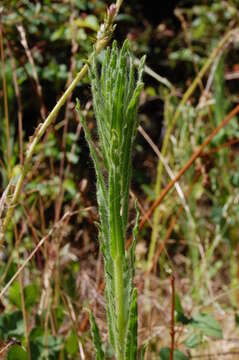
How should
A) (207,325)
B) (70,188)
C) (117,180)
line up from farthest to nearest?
(70,188) → (207,325) → (117,180)

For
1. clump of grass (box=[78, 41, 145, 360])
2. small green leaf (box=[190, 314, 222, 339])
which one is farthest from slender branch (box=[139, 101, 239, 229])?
clump of grass (box=[78, 41, 145, 360])

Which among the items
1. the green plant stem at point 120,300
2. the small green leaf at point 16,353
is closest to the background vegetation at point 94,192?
the small green leaf at point 16,353

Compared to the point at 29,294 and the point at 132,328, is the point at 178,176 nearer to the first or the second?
the point at 29,294

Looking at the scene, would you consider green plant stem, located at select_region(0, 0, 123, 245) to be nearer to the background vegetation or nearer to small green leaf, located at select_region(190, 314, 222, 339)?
the background vegetation

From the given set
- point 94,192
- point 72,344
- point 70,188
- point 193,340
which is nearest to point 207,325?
point 193,340

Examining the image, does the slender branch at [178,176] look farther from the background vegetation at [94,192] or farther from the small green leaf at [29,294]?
the small green leaf at [29,294]

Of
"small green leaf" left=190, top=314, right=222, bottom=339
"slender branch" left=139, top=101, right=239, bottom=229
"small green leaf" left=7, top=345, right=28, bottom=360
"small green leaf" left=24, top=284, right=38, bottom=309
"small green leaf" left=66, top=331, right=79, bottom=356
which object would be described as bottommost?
"small green leaf" left=66, top=331, right=79, bottom=356
